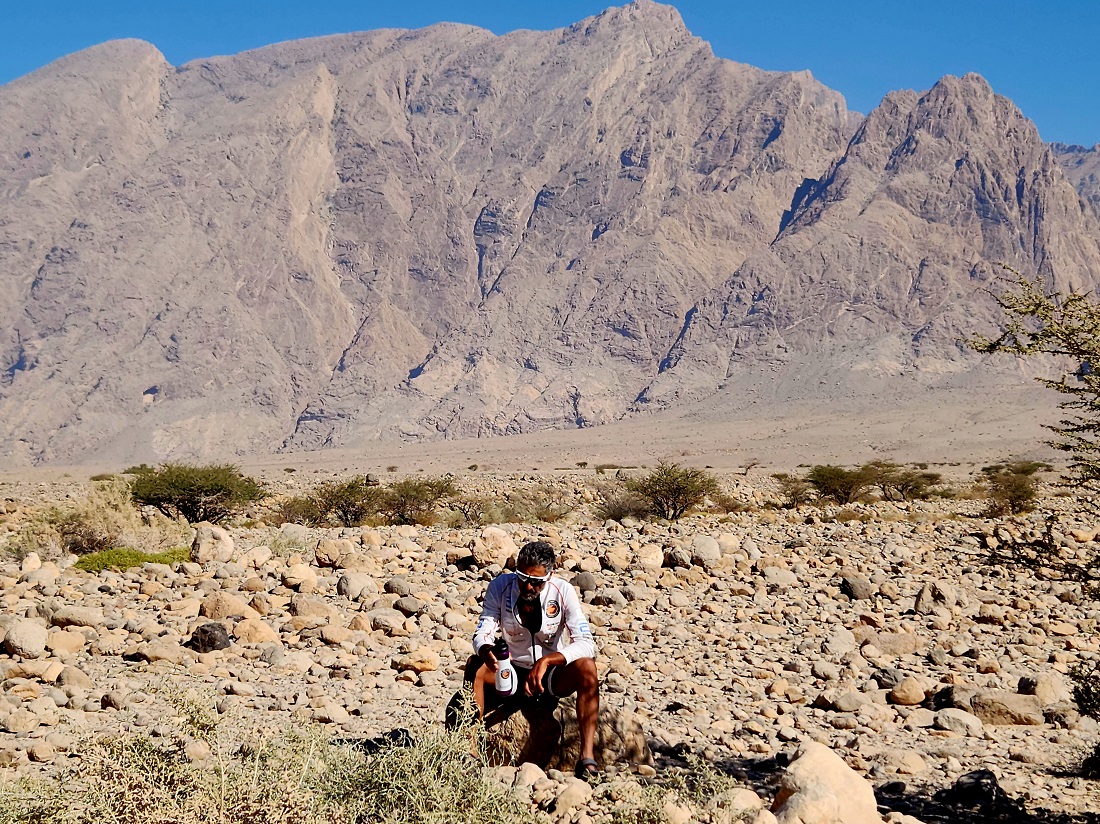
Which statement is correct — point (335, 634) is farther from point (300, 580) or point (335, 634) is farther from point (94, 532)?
point (94, 532)

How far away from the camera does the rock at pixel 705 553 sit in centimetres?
1383

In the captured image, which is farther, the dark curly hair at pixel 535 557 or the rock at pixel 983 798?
the dark curly hair at pixel 535 557

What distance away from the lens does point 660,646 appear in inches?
406

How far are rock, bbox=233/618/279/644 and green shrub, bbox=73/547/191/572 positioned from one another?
339cm

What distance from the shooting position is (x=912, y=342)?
114m

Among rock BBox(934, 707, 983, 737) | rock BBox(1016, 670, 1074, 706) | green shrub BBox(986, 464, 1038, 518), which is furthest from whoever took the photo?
green shrub BBox(986, 464, 1038, 518)

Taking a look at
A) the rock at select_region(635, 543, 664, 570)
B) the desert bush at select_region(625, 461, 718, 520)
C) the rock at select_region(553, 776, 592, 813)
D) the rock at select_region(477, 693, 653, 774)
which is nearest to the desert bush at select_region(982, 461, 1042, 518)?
the desert bush at select_region(625, 461, 718, 520)

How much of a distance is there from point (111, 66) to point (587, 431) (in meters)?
128

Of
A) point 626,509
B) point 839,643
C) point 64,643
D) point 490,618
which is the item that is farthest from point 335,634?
point 626,509

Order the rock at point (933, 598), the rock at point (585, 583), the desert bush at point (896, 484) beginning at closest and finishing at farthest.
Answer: the rock at point (933, 598) → the rock at point (585, 583) → the desert bush at point (896, 484)

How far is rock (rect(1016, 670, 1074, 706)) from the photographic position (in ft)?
27.1

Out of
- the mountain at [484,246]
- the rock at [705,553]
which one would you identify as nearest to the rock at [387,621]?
the rock at [705,553]

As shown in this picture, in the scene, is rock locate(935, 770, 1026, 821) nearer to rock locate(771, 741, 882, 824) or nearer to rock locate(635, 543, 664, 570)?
rock locate(771, 741, 882, 824)

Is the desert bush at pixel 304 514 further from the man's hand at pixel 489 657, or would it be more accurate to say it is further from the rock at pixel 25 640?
the man's hand at pixel 489 657
